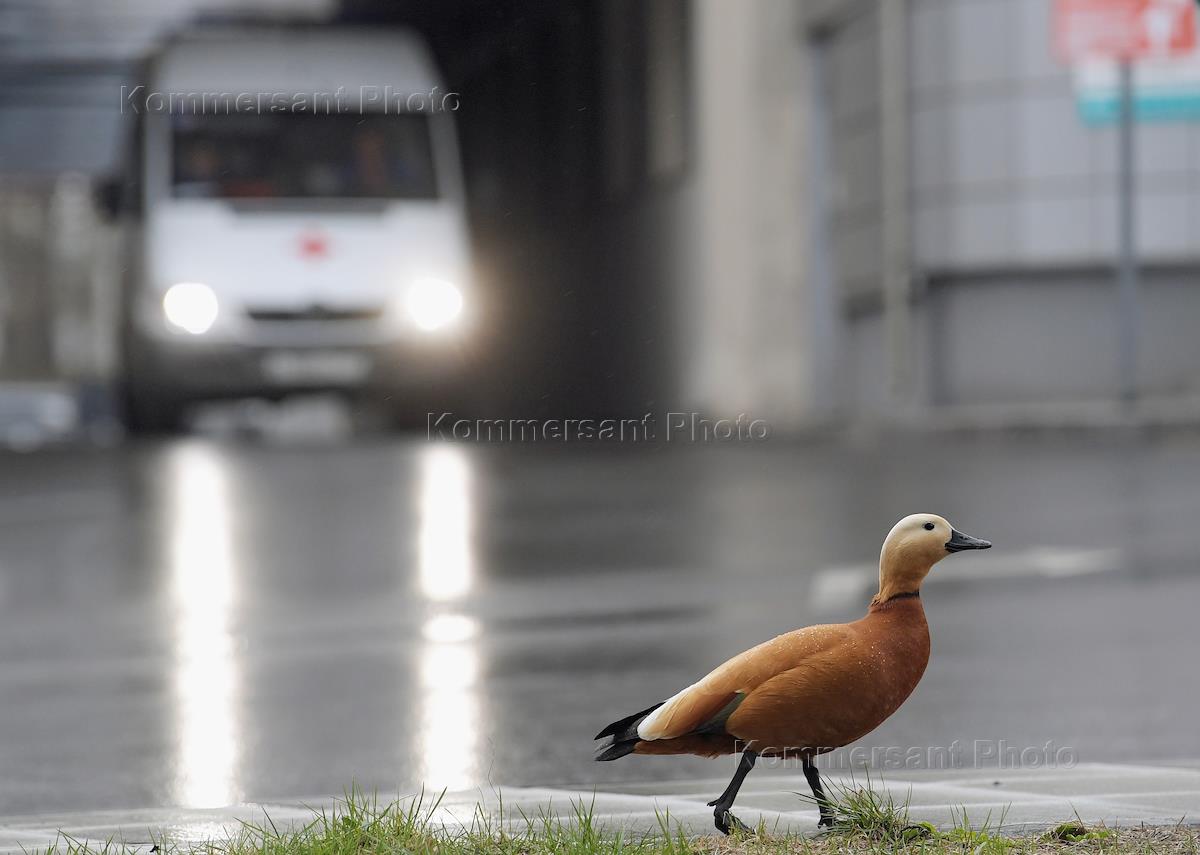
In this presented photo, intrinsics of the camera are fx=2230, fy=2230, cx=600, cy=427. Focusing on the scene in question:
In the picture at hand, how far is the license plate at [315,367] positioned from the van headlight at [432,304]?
51 cm

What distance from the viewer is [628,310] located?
25.8m

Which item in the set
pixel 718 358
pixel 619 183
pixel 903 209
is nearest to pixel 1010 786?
pixel 903 209

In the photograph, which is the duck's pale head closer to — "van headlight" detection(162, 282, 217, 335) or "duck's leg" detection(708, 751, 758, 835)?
"duck's leg" detection(708, 751, 758, 835)

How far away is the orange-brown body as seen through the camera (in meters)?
3.19

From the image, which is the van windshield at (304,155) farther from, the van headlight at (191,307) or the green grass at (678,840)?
the green grass at (678,840)

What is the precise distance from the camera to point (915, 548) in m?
3.22

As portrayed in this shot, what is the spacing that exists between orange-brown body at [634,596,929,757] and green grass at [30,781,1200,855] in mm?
205

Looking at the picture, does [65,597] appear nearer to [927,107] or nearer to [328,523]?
[328,523]

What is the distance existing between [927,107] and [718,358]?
338 cm

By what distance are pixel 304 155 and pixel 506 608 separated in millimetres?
9139

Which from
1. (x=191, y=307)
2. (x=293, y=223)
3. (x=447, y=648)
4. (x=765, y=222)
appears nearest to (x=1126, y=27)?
(x=765, y=222)

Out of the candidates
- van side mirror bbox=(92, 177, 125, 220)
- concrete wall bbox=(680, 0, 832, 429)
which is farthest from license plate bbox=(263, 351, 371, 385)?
concrete wall bbox=(680, 0, 832, 429)

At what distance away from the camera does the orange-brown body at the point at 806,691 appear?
10.5 ft

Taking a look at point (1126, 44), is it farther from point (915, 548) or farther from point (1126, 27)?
point (915, 548)
